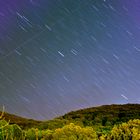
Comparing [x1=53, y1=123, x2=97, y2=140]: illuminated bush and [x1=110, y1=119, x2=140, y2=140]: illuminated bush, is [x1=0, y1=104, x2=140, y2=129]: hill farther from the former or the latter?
[x1=110, y1=119, x2=140, y2=140]: illuminated bush

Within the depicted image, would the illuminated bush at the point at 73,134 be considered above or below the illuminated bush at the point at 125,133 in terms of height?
above

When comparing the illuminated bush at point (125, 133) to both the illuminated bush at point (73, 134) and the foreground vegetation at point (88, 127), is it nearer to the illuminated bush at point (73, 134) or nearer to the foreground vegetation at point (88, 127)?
the foreground vegetation at point (88, 127)

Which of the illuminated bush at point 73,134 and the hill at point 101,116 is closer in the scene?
the illuminated bush at point 73,134

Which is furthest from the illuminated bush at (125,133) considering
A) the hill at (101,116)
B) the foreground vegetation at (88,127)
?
the hill at (101,116)

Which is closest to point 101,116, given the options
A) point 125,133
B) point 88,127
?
point 88,127

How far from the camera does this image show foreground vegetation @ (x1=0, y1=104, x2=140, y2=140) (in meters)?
13.2

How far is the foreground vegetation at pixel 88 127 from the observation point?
43.2 ft

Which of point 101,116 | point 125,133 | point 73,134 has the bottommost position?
point 125,133

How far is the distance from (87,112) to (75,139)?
168ft

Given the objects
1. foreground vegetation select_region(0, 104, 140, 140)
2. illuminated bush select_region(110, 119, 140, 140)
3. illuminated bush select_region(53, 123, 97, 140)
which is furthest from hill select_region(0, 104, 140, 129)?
illuminated bush select_region(110, 119, 140, 140)

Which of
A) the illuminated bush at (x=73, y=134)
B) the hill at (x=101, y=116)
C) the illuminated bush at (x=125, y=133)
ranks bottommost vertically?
the illuminated bush at (x=125, y=133)

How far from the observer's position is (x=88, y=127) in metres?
31.0

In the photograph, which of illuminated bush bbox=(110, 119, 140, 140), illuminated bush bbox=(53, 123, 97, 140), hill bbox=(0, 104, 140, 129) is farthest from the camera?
hill bbox=(0, 104, 140, 129)

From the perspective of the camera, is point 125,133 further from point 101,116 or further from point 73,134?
point 101,116
